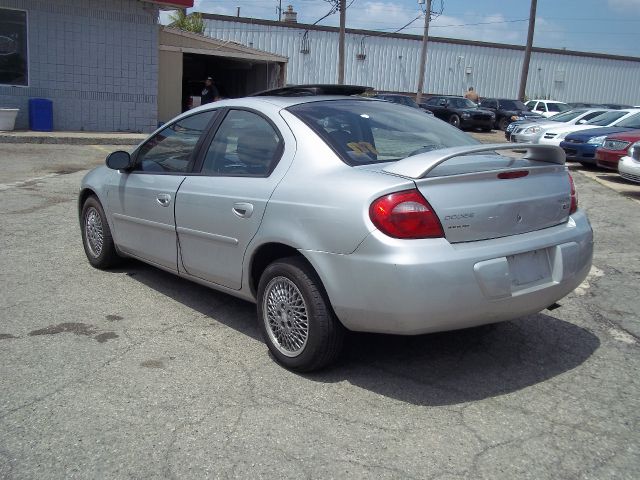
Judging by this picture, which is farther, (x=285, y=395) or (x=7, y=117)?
(x=7, y=117)

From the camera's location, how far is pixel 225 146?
448cm

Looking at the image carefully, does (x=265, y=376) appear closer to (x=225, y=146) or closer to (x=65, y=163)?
(x=225, y=146)

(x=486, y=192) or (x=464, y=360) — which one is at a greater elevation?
(x=486, y=192)

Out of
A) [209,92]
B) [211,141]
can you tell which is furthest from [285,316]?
[209,92]

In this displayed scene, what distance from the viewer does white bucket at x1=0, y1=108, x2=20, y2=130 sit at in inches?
634

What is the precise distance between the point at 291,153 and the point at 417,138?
93 cm

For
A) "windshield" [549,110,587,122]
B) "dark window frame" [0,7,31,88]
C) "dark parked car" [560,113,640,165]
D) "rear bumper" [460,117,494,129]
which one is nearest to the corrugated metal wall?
"rear bumper" [460,117,494,129]

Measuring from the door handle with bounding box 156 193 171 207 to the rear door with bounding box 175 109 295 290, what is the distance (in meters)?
0.15

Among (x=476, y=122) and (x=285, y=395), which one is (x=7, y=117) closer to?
(x=285, y=395)

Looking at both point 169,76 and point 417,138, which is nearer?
point 417,138

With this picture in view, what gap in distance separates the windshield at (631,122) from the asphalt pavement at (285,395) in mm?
11799

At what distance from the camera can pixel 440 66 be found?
45062 millimetres

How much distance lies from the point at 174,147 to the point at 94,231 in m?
1.46

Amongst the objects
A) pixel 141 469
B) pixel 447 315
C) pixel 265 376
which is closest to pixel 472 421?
pixel 447 315
